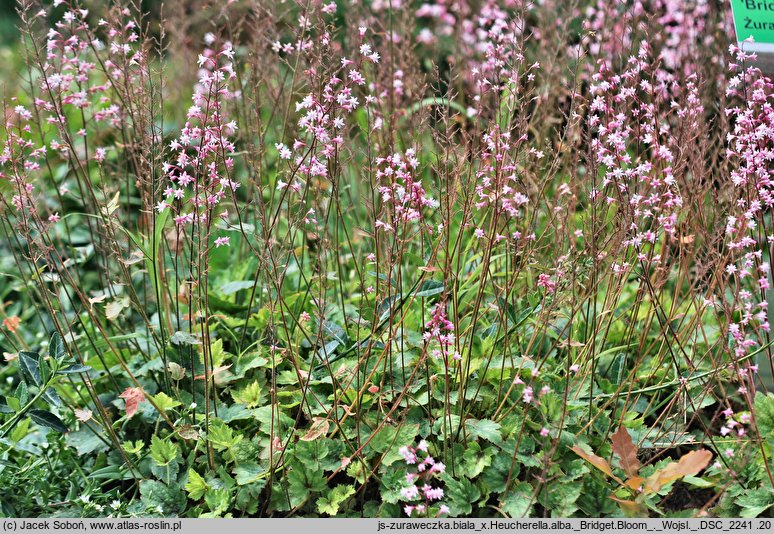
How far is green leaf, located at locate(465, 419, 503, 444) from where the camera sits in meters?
2.12

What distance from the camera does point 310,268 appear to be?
3.12 metres

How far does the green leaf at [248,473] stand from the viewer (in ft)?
6.84

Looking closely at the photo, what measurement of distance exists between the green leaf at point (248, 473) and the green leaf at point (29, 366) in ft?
1.99

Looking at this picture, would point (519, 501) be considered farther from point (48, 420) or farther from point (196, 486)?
point (48, 420)

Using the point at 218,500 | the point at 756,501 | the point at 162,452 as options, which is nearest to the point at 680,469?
the point at 756,501

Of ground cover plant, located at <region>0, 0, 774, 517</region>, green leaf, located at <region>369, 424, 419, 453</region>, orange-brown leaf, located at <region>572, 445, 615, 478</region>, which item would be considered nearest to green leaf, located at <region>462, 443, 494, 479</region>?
ground cover plant, located at <region>0, 0, 774, 517</region>

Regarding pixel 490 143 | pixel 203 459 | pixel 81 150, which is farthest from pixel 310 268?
pixel 81 150

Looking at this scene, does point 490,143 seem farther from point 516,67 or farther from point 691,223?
point 691,223

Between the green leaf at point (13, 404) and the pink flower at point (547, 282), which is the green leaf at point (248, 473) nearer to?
the green leaf at point (13, 404)

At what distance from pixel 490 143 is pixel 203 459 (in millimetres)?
1233

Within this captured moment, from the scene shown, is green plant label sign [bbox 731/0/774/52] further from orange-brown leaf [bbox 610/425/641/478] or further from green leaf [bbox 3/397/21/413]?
green leaf [bbox 3/397/21/413]

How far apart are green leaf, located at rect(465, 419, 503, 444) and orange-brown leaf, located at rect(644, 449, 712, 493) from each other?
1.33 feet

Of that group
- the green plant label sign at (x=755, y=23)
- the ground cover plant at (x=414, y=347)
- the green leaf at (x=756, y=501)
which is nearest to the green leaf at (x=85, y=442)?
the ground cover plant at (x=414, y=347)

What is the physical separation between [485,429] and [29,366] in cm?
128
